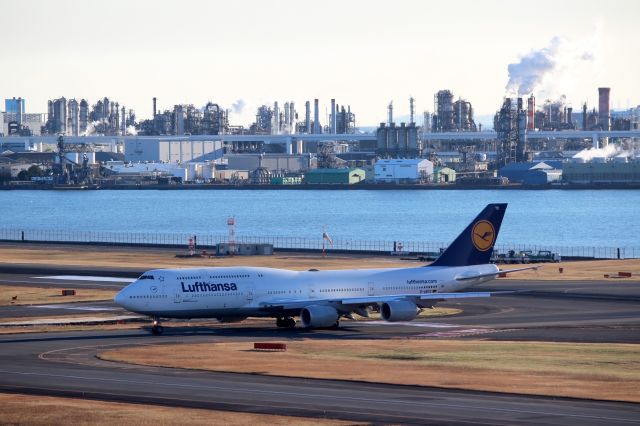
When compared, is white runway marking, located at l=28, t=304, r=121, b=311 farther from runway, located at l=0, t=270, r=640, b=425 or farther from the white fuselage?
the white fuselage

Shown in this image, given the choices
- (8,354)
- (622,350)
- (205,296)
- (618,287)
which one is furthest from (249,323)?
(618,287)

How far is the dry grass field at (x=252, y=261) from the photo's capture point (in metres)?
109

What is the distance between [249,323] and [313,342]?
39.4 ft

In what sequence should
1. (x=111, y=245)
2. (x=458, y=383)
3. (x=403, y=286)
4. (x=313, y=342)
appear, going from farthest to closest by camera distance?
(x=111, y=245) < (x=403, y=286) < (x=313, y=342) < (x=458, y=383)

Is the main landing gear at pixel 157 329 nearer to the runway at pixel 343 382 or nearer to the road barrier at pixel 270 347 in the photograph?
the runway at pixel 343 382

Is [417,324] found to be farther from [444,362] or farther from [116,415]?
[116,415]

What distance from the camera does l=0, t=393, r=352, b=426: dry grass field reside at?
39.7 meters

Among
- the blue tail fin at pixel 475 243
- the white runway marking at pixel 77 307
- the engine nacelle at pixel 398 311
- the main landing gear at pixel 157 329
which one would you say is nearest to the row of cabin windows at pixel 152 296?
the main landing gear at pixel 157 329

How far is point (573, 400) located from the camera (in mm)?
44188

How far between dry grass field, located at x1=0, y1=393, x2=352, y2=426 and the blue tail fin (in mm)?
35032

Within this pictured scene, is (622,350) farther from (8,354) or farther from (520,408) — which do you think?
(8,354)

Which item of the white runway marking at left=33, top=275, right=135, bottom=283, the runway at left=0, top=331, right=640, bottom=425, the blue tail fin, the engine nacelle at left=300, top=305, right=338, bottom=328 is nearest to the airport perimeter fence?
the white runway marking at left=33, top=275, right=135, bottom=283

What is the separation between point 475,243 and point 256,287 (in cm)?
1411

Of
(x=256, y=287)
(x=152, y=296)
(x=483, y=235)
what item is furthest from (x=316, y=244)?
(x=152, y=296)
